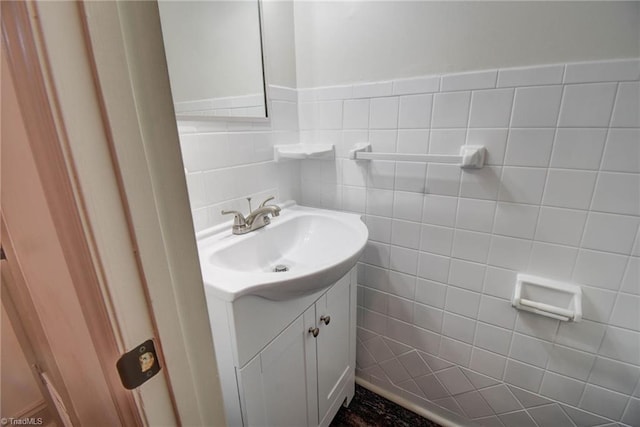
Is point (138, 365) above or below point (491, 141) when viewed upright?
below

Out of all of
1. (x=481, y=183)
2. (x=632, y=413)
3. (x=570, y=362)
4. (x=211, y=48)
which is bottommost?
(x=632, y=413)

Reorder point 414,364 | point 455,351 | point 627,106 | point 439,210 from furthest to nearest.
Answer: point 414,364 < point 455,351 < point 439,210 < point 627,106

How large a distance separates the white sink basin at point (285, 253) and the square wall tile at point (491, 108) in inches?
20.5

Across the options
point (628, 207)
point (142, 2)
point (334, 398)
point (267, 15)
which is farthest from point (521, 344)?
point (267, 15)

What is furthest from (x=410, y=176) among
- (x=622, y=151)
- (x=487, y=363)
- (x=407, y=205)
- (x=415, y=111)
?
(x=487, y=363)

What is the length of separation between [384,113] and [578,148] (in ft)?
1.96

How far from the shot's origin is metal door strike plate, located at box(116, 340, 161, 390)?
1.15 ft

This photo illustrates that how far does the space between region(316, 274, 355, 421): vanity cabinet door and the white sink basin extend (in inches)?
5.7

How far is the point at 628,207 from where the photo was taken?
787 millimetres

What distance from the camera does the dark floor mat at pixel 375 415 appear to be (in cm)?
129

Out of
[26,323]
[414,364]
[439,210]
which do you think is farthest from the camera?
[414,364]

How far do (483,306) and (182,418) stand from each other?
1035mm

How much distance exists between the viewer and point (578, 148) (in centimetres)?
81

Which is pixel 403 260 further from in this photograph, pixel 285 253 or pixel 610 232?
pixel 610 232
